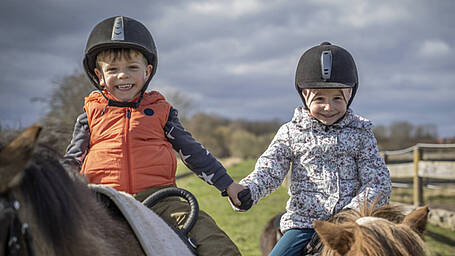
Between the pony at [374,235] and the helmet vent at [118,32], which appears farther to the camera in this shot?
the helmet vent at [118,32]

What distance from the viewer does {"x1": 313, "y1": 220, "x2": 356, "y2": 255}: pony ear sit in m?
1.95

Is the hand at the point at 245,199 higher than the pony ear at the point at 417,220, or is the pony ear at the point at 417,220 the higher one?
the hand at the point at 245,199

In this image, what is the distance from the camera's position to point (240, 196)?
2.63 meters

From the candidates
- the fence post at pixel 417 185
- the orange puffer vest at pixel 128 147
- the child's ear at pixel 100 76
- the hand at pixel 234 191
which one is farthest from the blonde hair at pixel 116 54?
the fence post at pixel 417 185

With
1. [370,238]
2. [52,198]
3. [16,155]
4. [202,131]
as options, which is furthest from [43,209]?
[202,131]

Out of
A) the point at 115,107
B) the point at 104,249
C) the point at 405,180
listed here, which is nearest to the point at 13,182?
the point at 104,249

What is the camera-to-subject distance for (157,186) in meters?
2.51

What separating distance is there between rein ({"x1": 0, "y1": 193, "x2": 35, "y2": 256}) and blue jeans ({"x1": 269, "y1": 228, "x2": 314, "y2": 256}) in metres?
1.79

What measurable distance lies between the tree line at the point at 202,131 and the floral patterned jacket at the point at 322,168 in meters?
1.34

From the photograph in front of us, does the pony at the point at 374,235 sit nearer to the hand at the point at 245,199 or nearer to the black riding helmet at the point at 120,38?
the hand at the point at 245,199

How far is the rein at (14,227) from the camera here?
112cm

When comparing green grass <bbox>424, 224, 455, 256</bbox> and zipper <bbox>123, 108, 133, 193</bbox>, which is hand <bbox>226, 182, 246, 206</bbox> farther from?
green grass <bbox>424, 224, 455, 256</bbox>

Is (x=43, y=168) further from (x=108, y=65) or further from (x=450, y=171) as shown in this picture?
(x=450, y=171)

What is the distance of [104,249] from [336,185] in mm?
1676
